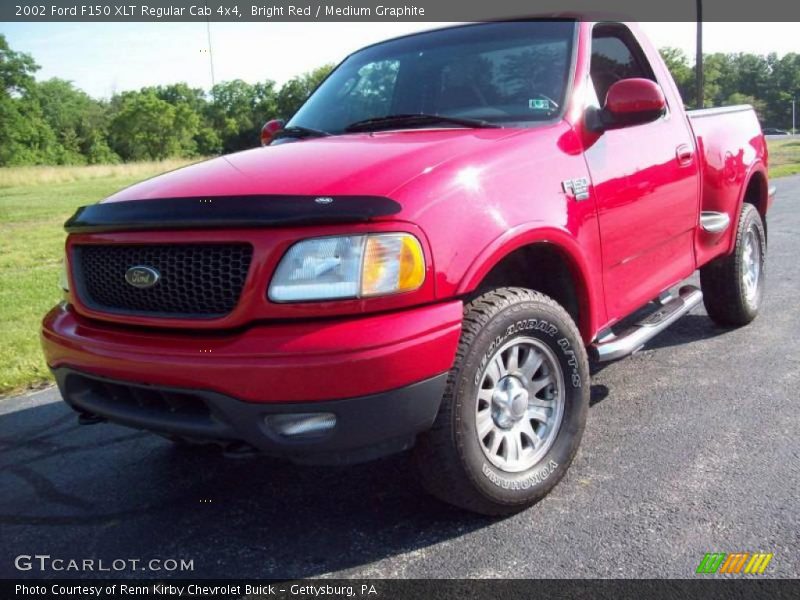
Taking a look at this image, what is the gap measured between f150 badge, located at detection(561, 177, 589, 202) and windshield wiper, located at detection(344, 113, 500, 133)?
43 cm

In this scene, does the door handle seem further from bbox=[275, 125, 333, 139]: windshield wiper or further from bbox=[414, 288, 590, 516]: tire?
bbox=[275, 125, 333, 139]: windshield wiper

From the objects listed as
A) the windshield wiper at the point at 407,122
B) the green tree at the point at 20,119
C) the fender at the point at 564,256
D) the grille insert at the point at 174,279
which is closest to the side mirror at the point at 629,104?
the windshield wiper at the point at 407,122

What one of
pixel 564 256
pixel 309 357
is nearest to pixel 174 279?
pixel 309 357

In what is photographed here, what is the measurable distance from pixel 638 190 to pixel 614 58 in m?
0.95

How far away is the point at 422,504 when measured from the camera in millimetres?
2986

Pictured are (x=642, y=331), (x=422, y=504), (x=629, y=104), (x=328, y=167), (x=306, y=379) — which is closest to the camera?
(x=306, y=379)

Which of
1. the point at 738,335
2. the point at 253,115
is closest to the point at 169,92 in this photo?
the point at 253,115

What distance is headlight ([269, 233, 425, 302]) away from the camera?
2.37m

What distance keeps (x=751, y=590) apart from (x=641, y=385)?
2.00m

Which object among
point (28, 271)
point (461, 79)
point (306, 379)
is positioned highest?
point (461, 79)

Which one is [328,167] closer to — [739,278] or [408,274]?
[408,274]

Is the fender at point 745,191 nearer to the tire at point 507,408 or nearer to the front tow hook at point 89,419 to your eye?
the tire at point 507,408

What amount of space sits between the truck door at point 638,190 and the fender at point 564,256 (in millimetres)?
192

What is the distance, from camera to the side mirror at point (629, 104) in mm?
3305
